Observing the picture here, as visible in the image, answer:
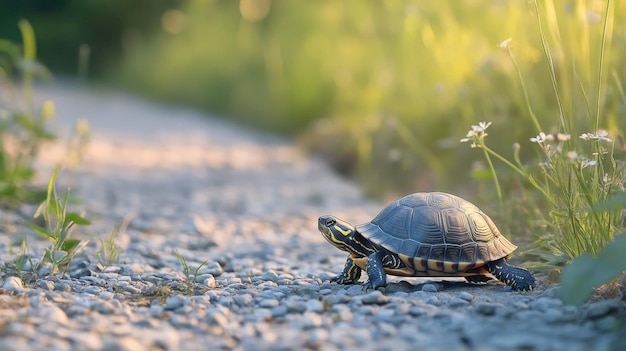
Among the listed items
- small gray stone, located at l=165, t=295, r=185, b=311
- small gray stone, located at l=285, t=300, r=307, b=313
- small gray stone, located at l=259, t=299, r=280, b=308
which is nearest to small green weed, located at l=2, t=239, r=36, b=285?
small gray stone, located at l=165, t=295, r=185, b=311

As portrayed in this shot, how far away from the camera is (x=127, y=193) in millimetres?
5207

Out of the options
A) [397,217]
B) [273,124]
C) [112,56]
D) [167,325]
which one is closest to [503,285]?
[397,217]

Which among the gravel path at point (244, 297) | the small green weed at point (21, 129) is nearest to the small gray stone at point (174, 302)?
the gravel path at point (244, 297)

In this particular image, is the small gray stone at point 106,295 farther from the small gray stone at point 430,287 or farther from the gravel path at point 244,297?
the small gray stone at point 430,287

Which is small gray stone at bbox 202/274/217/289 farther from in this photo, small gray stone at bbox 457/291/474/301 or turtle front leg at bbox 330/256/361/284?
small gray stone at bbox 457/291/474/301

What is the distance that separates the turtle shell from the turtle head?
0.05 metres

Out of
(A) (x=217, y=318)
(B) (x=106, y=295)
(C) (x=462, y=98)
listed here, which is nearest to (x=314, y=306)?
(A) (x=217, y=318)

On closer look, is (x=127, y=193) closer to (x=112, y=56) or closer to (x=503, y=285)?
(x=503, y=285)

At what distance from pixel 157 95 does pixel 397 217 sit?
11.7 meters

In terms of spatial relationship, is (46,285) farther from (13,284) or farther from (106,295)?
(106,295)

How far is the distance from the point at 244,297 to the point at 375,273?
493mm

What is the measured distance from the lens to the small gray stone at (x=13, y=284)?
249 centimetres

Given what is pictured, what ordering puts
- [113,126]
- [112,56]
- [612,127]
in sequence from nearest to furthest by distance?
[612,127]
[113,126]
[112,56]

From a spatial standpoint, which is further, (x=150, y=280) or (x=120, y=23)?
(x=120, y=23)
